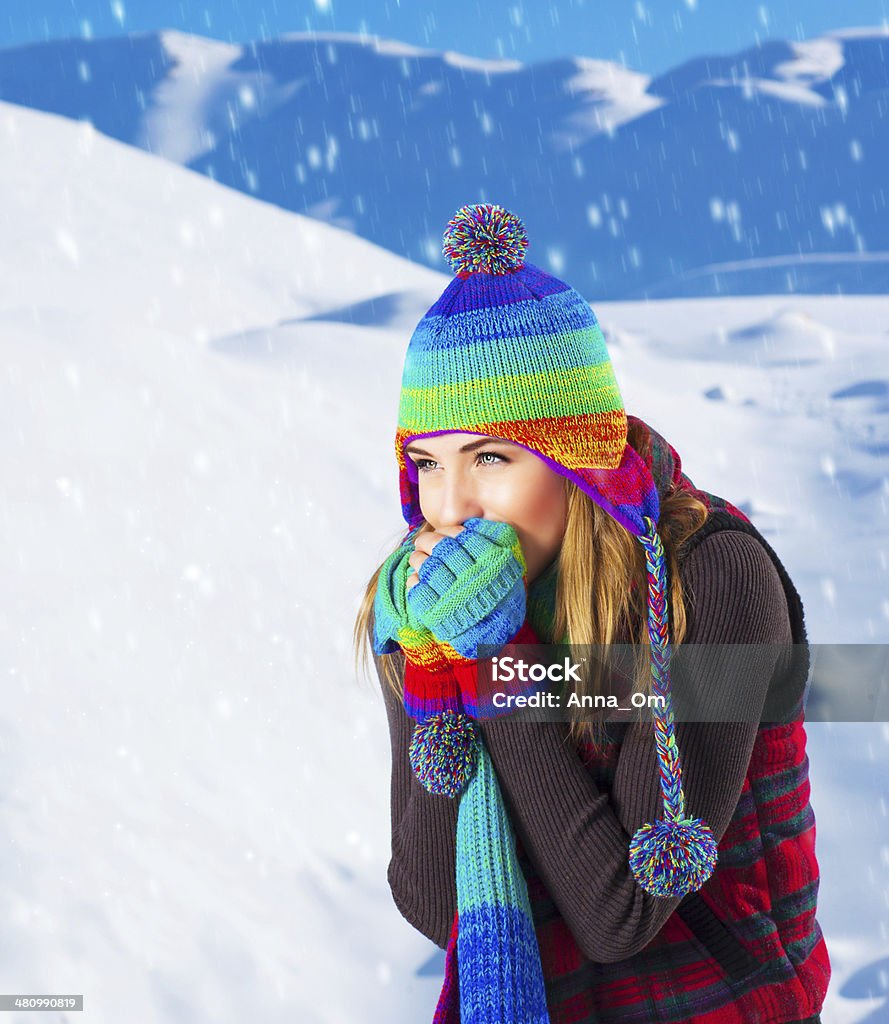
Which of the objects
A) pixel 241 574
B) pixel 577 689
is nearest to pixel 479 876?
pixel 577 689

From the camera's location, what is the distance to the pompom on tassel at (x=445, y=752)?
139 cm

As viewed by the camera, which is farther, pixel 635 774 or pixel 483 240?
pixel 483 240

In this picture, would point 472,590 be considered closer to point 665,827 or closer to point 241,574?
point 665,827

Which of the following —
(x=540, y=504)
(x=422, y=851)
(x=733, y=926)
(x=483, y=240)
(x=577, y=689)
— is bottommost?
(x=733, y=926)

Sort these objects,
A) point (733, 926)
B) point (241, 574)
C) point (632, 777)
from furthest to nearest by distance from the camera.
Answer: point (241, 574), point (733, 926), point (632, 777)

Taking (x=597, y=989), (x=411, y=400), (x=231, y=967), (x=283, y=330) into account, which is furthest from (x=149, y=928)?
(x=283, y=330)

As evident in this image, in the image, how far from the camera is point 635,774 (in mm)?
1340

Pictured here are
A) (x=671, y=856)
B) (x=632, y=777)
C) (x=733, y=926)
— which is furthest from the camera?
(x=733, y=926)

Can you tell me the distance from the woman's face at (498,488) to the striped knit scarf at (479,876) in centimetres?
15

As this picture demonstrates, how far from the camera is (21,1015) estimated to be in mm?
2541

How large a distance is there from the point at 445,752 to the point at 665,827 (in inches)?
11.4

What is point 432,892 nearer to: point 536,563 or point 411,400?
point 536,563

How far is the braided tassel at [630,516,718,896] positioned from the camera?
1.24 metres

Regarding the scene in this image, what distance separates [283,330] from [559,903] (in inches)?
156
